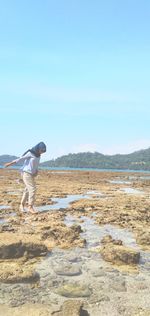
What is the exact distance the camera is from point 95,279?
22.0 feet

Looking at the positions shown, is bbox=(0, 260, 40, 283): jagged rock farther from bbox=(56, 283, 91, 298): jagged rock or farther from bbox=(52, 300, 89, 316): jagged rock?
bbox=(52, 300, 89, 316): jagged rock

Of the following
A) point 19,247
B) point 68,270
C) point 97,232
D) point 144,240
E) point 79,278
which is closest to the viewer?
point 79,278

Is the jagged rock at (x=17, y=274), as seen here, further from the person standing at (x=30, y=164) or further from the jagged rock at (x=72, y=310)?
the person standing at (x=30, y=164)

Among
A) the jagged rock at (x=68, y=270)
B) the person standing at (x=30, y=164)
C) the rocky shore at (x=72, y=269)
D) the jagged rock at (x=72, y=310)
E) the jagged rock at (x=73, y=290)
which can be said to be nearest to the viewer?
the jagged rock at (x=72, y=310)

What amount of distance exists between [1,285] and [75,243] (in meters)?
3.12

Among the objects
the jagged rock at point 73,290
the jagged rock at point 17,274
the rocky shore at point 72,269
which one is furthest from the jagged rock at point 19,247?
the jagged rock at point 73,290

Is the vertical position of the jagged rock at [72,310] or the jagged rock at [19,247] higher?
the jagged rock at [19,247]

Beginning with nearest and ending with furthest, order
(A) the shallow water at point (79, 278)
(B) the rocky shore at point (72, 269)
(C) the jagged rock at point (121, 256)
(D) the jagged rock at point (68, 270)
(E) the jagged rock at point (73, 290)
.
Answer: (B) the rocky shore at point (72, 269) → (A) the shallow water at point (79, 278) → (E) the jagged rock at point (73, 290) → (D) the jagged rock at point (68, 270) → (C) the jagged rock at point (121, 256)

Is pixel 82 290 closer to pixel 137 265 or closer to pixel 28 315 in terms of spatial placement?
pixel 28 315

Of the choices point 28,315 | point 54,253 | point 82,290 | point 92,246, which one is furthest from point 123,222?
point 28,315

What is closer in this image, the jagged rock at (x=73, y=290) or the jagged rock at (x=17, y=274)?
the jagged rock at (x=73, y=290)

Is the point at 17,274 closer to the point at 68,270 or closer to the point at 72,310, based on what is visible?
the point at 68,270

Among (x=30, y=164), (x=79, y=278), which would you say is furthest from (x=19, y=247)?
(x=30, y=164)

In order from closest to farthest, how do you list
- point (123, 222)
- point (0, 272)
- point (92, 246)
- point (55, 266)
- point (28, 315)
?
1. point (28, 315)
2. point (0, 272)
3. point (55, 266)
4. point (92, 246)
5. point (123, 222)
